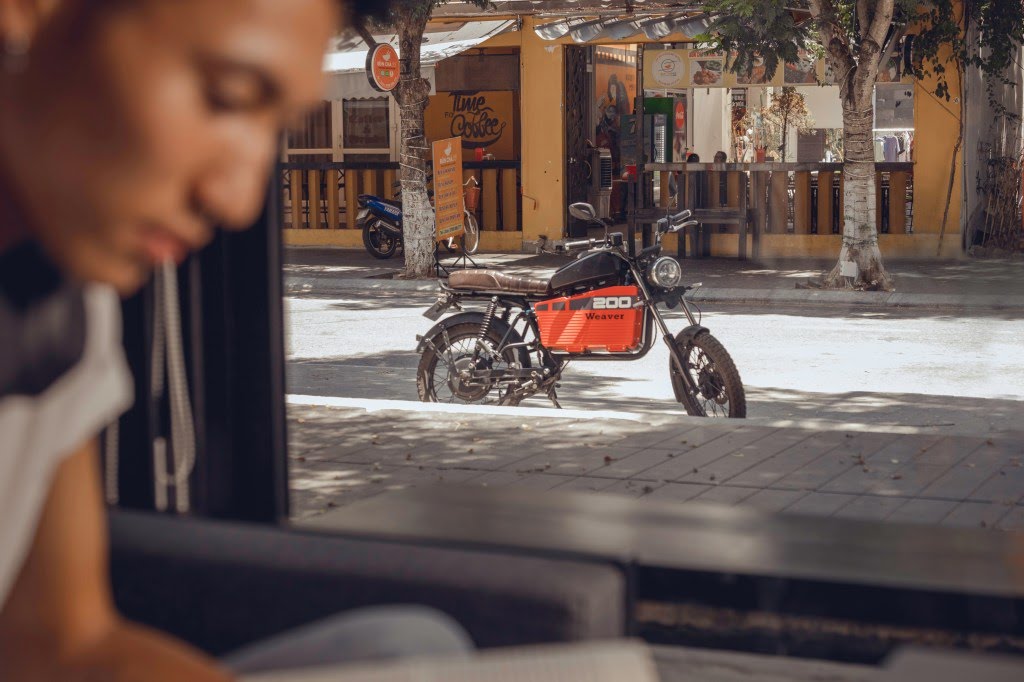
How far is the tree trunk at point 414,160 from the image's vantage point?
1670 centimetres

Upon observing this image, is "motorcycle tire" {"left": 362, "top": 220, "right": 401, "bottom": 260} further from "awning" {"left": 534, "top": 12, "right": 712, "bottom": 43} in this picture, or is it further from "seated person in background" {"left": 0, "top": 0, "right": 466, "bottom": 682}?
"seated person in background" {"left": 0, "top": 0, "right": 466, "bottom": 682}

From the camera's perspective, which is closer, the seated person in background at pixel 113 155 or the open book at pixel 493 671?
the seated person in background at pixel 113 155

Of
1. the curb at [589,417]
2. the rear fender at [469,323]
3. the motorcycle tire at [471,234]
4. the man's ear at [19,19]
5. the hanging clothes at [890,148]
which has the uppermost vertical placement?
the hanging clothes at [890,148]

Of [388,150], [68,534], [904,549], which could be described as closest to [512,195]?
[388,150]

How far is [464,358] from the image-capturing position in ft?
26.7

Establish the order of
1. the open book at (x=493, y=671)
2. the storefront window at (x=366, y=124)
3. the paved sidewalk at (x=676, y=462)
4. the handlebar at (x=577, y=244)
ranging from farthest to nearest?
the storefront window at (x=366, y=124) → the handlebar at (x=577, y=244) → the paved sidewalk at (x=676, y=462) → the open book at (x=493, y=671)

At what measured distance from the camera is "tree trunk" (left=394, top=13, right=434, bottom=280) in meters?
16.7

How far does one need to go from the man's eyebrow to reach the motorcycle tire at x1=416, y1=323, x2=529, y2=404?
716 centimetres

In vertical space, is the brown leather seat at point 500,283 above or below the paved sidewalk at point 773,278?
above

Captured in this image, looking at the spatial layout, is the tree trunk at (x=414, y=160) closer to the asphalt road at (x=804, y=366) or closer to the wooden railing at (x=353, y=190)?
the asphalt road at (x=804, y=366)

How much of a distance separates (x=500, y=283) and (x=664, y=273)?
936 mm

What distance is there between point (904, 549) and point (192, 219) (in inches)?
94.0

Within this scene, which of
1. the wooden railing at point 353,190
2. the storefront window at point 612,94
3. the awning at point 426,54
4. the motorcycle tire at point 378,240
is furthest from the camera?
the storefront window at point 612,94

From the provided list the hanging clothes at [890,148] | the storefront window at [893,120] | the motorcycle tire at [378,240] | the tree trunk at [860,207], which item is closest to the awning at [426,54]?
the motorcycle tire at [378,240]
